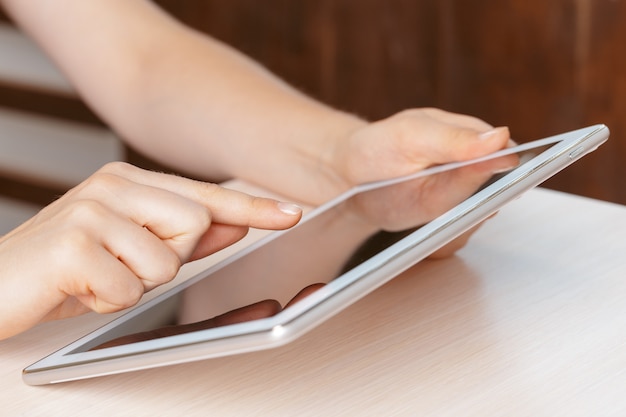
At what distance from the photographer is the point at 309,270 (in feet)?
1.83

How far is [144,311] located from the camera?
1.90 feet

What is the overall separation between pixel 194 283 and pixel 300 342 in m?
0.08

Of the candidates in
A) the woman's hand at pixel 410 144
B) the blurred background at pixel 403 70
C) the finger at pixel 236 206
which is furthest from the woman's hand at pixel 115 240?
the blurred background at pixel 403 70

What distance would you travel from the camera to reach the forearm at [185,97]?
33.2 inches

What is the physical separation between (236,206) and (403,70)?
1471mm

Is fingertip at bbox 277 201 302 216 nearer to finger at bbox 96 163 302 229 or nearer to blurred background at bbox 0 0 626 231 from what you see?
finger at bbox 96 163 302 229

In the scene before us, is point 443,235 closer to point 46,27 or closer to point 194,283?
point 194,283

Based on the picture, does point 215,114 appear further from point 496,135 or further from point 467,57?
point 467,57

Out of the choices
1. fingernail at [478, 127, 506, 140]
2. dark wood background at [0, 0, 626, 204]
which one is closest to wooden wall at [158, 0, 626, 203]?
dark wood background at [0, 0, 626, 204]

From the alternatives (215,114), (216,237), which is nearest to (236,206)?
(216,237)

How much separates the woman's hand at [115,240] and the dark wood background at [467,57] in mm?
1342

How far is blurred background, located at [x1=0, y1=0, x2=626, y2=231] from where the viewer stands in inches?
72.1

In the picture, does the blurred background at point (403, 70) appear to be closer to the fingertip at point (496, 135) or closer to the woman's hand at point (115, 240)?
the fingertip at point (496, 135)

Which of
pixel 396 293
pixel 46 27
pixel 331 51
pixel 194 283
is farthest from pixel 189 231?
pixel 331 51
